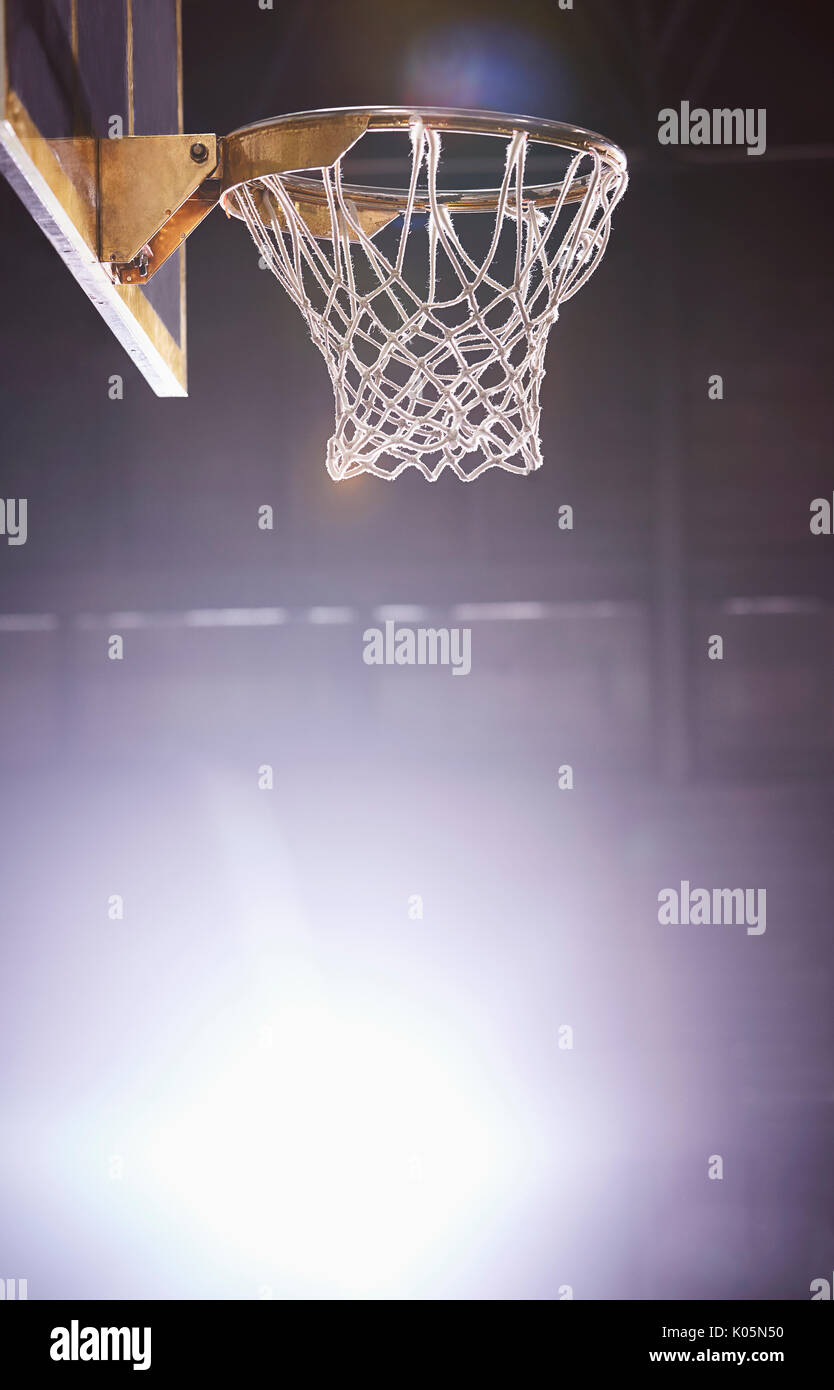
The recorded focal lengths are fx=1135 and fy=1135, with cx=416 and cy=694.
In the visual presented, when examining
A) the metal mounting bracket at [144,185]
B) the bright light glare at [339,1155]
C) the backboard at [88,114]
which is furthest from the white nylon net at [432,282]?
the bright light glare at [339,1155]

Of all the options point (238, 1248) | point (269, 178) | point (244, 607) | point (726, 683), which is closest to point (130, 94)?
point (269, 178)

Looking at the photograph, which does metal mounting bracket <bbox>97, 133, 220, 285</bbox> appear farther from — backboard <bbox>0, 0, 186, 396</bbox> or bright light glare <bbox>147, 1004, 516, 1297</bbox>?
bright light glare <bbox>147, 1004, 516, 1297</bbox>

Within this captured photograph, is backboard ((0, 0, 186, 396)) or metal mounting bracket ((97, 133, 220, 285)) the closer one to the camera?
backboard ((0, 0, 186, 396))

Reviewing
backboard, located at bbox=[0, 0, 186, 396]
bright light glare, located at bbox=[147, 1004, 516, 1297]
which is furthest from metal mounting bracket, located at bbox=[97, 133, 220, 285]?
bright light glare, located at bbox=[147, 1004, 516, 1297]

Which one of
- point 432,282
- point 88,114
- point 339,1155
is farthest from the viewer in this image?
point 339,1155

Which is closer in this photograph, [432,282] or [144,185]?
[144,185]

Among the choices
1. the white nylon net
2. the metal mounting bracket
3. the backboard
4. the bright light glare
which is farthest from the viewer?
the bright light glare

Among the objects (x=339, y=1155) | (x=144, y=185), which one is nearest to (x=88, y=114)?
(x=144, y=185)

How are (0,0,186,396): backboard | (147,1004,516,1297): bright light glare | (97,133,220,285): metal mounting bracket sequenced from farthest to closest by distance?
(147,1004,516,1297): bright light glare
(97,133,220,285): metal mounting bracket
(0,0,186,396): backboard

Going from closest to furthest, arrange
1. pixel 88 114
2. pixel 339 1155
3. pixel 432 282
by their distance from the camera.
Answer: pixel 88 114
pixel 432 282
pixel 339 1155

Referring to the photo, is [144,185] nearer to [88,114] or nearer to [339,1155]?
[88,114]

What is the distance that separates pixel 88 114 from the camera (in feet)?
4.47

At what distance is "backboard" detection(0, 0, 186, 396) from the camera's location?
46.1 inches
